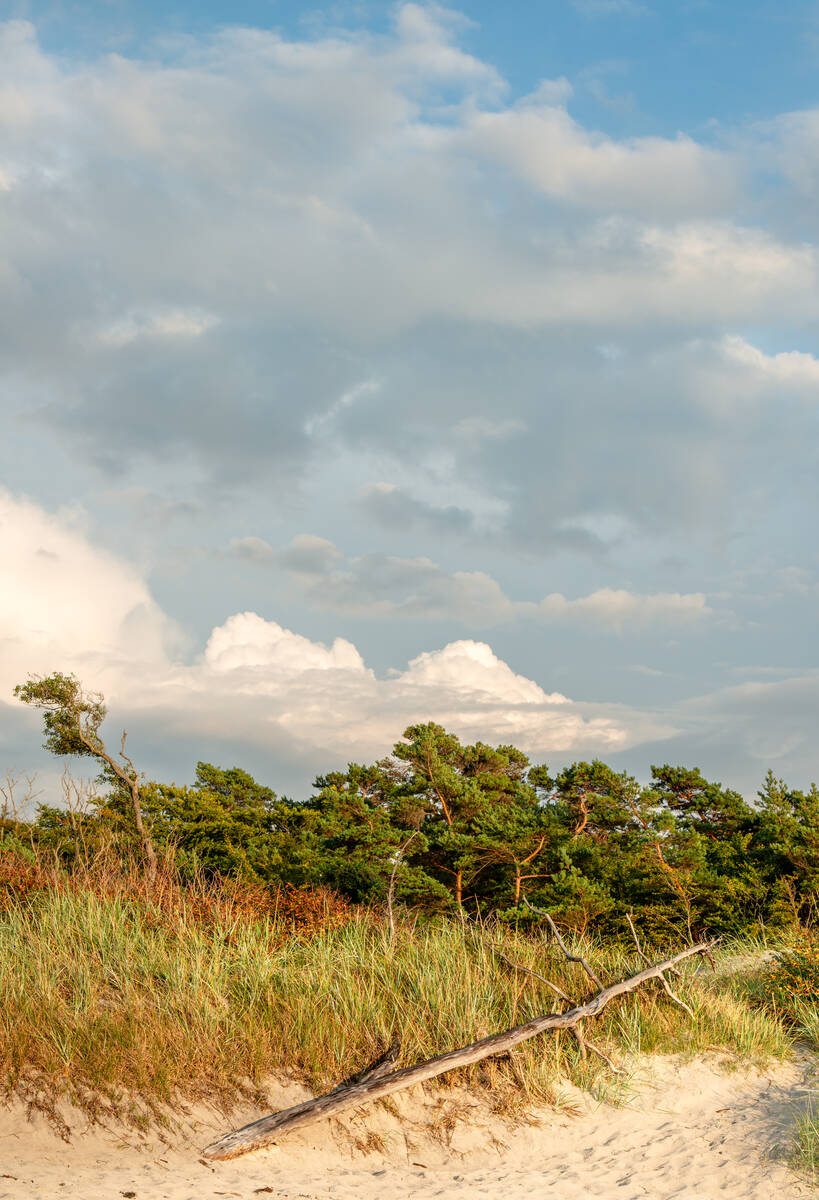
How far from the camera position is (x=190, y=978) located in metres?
9.03

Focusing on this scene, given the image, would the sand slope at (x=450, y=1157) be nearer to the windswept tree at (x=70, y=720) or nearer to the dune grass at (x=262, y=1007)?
the dune grass at (x=262, y=1007)

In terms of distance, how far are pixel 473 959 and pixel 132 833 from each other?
17.3m

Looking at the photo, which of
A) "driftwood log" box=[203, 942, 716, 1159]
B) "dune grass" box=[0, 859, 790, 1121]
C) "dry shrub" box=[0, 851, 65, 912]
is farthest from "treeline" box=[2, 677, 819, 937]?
"driftwood log" box=[203, 942, 716, 1159]

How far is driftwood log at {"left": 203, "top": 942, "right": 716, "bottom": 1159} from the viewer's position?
7137 millimetres

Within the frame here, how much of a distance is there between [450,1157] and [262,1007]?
2206 mm

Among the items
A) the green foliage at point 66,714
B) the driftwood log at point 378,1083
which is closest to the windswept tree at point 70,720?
the green foliage at point 66,714

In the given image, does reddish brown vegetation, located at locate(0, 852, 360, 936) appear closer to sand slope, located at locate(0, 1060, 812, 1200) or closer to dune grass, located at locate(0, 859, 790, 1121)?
dune grass, located at locate(0, 859, 790, 1121)

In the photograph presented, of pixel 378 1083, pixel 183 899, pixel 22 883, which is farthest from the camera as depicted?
pixel 22 883

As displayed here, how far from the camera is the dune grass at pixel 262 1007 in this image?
7773mm

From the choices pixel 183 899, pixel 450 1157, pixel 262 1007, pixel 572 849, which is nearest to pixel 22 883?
pixel 183 899

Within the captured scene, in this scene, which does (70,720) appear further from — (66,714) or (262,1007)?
(262,1007)

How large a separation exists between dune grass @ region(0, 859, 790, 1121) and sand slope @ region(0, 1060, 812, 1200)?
0.33 m

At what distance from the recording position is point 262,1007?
8695mm

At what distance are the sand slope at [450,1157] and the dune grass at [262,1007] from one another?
33 centimetres
